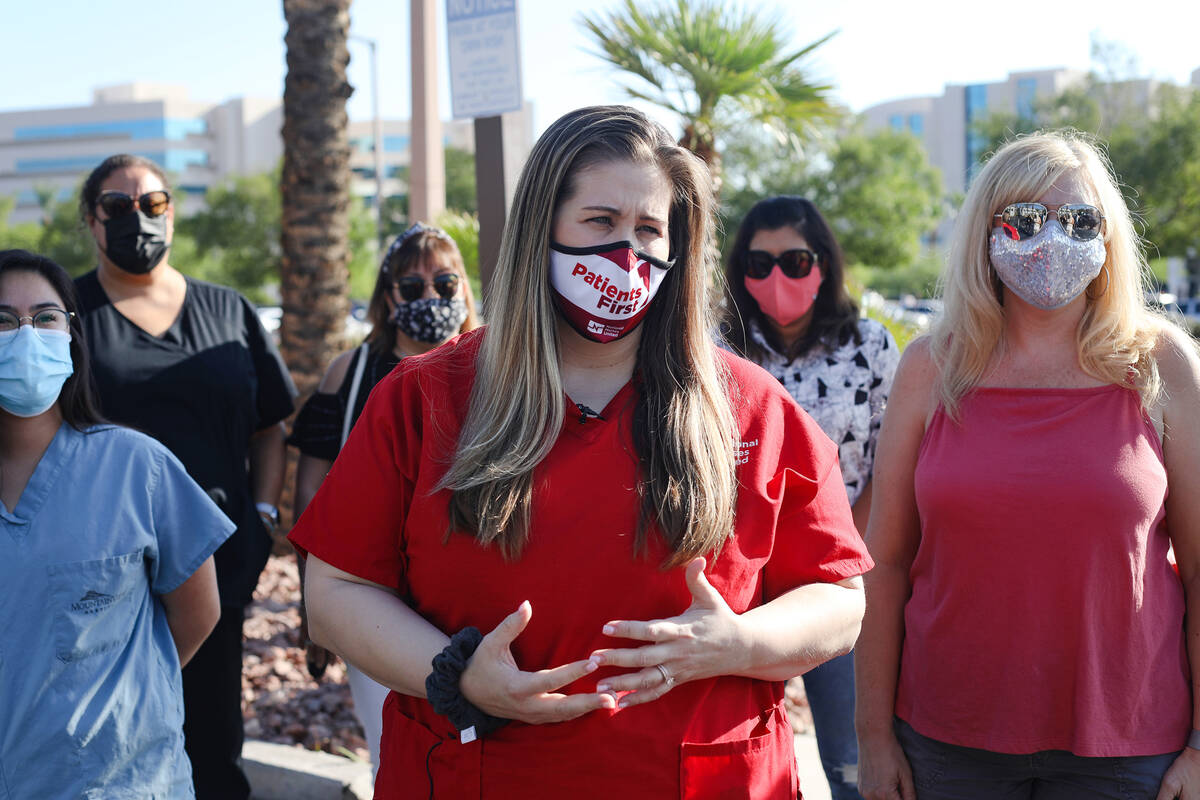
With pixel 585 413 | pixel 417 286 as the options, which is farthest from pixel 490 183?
pixel 585 413

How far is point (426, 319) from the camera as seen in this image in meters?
3.81

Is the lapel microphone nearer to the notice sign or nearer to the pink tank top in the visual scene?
the pink tank top

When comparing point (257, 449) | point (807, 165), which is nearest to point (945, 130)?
point (807, 165)

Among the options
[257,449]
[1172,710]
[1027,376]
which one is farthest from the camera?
[257,449]

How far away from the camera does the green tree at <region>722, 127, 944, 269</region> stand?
38938mm

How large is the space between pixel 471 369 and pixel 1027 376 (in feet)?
4.56

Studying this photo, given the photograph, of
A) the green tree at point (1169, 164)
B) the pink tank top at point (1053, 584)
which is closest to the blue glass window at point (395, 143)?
the green tree at point (1169, 164)

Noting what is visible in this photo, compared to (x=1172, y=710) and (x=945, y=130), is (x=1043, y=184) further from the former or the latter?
(x=945, y=130)

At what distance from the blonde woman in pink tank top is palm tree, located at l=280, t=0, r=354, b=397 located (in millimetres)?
5082

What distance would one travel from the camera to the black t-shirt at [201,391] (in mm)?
3537

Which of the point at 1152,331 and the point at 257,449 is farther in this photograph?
the point at 257,449

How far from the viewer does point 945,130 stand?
107750mm

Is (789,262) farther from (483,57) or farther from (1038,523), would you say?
(483,57)

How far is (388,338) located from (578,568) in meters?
2.26
